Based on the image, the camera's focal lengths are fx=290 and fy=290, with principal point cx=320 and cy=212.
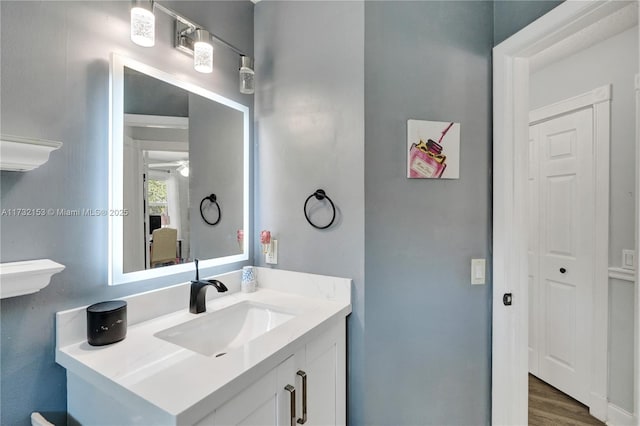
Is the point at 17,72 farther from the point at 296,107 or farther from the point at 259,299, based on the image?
the point at 259,299

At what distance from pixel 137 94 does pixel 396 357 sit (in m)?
1.57

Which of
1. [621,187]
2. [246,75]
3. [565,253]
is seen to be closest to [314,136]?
[246,75]

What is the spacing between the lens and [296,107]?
4.91 feet

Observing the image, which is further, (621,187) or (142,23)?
(621,187)

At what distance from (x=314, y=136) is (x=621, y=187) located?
2.00 meters

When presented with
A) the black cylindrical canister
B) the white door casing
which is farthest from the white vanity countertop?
the white door casing

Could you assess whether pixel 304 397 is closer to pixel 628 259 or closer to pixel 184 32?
pixel 184 32

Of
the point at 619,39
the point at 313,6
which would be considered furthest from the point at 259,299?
the point at 619,39

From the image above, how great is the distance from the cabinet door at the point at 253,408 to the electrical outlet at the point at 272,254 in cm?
72

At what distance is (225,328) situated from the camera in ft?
4.20

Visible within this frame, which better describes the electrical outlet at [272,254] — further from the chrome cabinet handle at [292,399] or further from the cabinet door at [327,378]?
the chrome cabinet handle at [292,399]

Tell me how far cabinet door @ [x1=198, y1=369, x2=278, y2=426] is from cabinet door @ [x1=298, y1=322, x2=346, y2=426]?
0.15 metres

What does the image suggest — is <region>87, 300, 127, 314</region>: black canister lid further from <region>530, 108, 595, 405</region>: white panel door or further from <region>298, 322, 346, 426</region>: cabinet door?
<region>530, 108, 595, 405</region>: white panel door

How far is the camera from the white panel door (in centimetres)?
202
